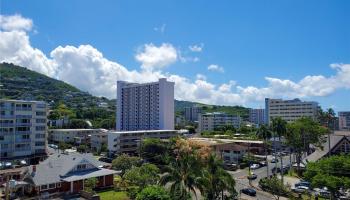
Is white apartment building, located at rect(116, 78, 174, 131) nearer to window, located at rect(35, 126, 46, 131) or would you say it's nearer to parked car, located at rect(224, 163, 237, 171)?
window, located at rect(35, 126, 46, 131)

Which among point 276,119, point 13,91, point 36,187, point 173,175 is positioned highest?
point 13,91

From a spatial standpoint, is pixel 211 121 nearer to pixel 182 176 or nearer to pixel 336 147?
pixel 336 147

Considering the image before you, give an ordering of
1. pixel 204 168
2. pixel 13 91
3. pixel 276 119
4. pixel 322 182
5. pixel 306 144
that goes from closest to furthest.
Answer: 1. pixel 204 168
2. pixel 322 182
3. pixel 276 119
4. pixel 306 144
5. pixel 13 91

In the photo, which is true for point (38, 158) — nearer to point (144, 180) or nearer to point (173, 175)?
point (144, 180)

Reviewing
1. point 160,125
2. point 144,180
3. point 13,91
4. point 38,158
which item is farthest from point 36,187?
point 13,91

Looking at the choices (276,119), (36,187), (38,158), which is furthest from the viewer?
(38,158)

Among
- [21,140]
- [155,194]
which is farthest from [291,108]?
[155,194]

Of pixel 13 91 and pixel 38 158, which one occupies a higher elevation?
pixel 13 91

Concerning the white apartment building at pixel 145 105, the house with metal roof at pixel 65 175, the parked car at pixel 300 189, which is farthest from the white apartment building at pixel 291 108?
the house with metal roof at pixel 65 175
